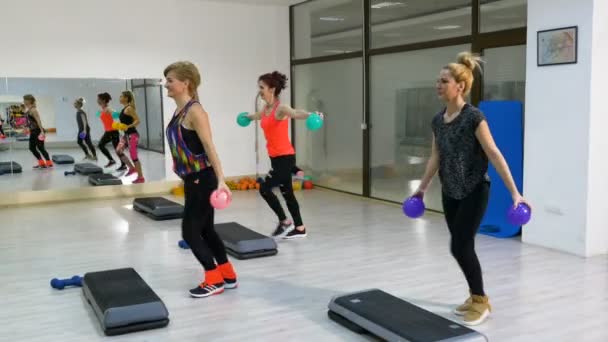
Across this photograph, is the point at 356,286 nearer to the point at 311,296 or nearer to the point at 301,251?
the point at 311,296

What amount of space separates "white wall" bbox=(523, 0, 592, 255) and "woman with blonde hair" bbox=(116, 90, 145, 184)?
4.99 m

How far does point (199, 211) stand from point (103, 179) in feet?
15.7

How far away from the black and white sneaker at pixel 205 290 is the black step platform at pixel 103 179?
4.50 meters

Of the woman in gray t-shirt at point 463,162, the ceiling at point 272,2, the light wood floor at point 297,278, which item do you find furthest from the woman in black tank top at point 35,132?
the woman in gray t-shirt at point 463,162

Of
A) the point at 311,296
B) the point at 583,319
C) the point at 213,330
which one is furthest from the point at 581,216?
the point at 213,330

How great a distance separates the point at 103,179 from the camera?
26.1ft

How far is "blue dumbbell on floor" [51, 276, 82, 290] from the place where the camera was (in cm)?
404

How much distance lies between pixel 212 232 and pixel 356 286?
1009 mm

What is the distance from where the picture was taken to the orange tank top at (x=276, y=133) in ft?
16.6

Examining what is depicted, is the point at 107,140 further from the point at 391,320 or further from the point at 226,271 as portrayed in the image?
the point at 391,320

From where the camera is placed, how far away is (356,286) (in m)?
4.05

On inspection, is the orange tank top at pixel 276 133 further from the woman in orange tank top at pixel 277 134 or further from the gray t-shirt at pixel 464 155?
the gray t-shirt at pixel 464 155

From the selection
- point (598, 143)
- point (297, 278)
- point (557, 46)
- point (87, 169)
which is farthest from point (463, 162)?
point (87, 169)

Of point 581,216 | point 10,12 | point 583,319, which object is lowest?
point 583,319
